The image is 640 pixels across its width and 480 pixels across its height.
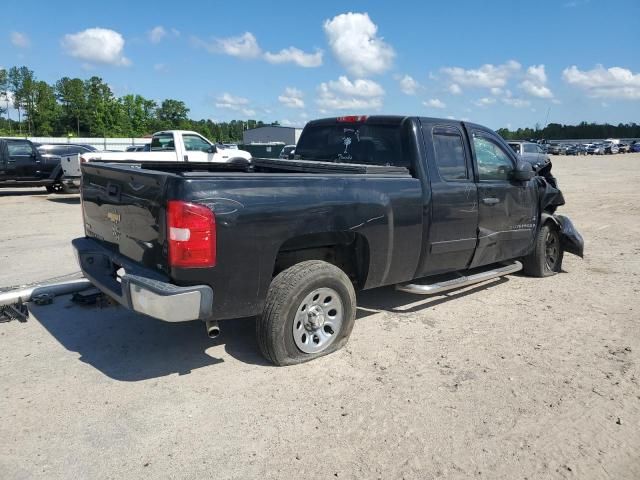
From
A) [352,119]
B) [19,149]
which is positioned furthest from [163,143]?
[352,119]

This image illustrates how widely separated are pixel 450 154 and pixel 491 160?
76 cm

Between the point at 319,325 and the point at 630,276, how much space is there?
4.87m

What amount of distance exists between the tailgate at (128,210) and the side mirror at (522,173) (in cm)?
400

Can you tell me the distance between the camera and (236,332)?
4.61 meters

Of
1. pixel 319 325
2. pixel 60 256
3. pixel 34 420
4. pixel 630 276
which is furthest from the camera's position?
pixel 60 256

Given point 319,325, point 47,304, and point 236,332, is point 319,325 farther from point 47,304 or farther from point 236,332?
point 47,304

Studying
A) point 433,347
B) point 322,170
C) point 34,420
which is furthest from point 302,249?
point 34,420

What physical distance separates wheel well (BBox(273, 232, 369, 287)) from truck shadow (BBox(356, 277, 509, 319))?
0.86 m

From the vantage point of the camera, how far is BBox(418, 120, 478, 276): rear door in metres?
4.71

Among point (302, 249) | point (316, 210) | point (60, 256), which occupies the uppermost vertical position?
point (316, 210)

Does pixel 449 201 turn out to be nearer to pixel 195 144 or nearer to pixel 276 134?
pixel 195 144

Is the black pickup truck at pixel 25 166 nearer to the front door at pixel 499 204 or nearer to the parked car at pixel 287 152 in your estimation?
the parked car at pixel 287 152

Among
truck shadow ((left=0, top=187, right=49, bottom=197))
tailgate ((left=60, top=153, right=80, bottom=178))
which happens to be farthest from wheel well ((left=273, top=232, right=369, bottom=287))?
truck shadow ((left=0, top=187, right=49, bottom=197))

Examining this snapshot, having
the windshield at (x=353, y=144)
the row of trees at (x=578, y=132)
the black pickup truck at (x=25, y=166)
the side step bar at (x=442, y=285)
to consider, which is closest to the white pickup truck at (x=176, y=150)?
the black pickup truck at (x=25, y=166)
